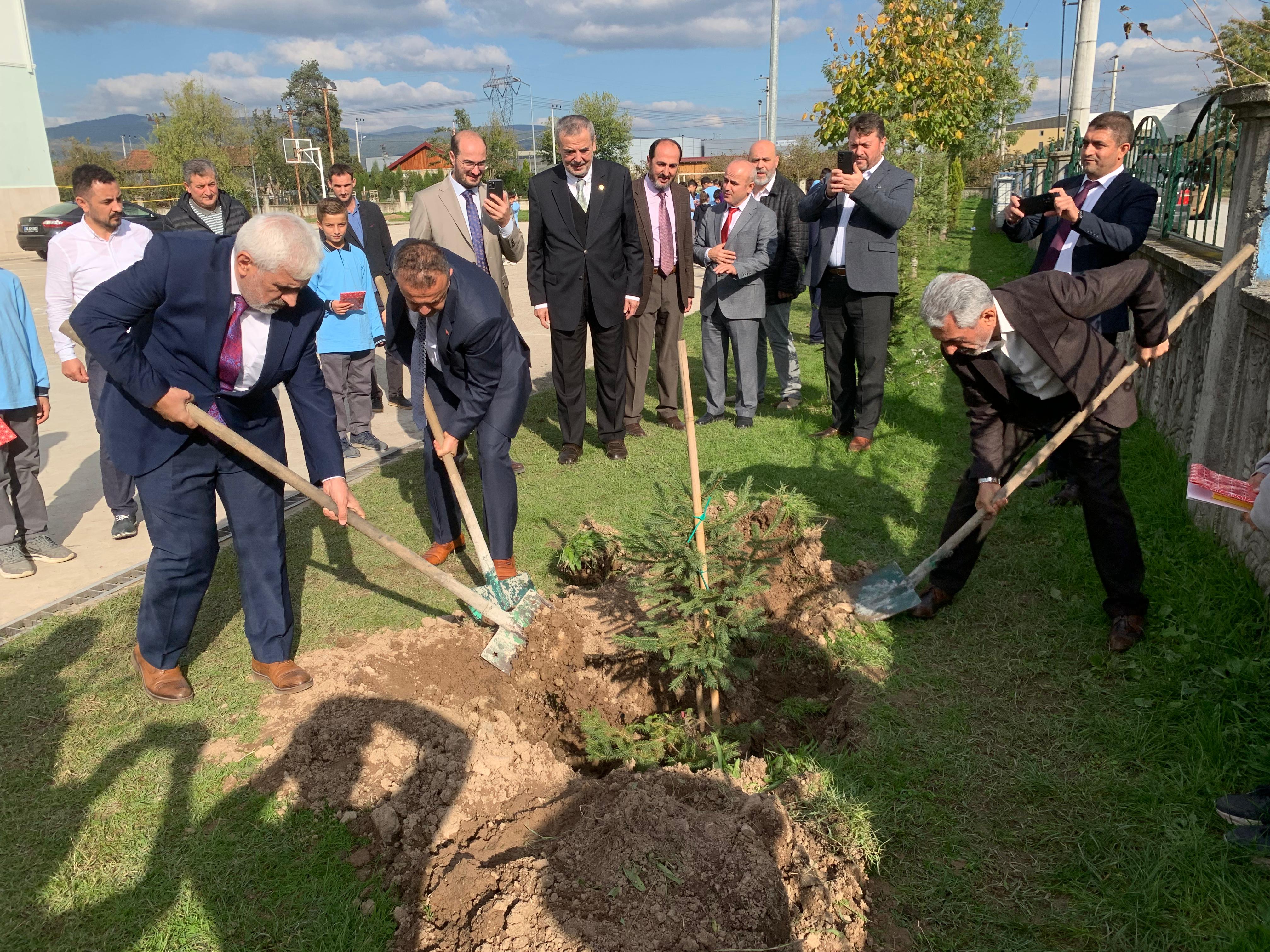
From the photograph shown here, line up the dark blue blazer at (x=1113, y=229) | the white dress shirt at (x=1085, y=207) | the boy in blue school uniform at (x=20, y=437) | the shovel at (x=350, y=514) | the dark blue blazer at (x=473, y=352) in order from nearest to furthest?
the shovel at (x=350, y=514)
the dark blue blazer at (x=473, y=352)
the dark blue blazer at (x=1113, y=229)
the boy in blue school uniform at (x=20, y=437)
the white dress shirt at (x=1085, y=207)

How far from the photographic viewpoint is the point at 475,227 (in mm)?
6121

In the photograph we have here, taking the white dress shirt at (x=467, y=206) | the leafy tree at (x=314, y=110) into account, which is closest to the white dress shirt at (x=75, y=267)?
the white dress shirt at (x=467, y=206)

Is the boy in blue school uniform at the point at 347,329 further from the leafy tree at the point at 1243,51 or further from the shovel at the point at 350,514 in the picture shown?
the leafy tree at the point at 1243,51

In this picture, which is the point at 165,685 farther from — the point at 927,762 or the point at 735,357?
the point at 735,357

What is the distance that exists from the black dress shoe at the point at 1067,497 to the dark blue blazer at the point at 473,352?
11.1ft

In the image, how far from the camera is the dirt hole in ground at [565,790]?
2535 mm

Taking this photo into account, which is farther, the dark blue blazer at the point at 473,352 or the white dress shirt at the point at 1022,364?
the dark blue blazer at the point at 473,352

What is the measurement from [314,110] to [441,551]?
90865mm

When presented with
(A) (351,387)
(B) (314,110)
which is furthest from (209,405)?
(B) (314,110)

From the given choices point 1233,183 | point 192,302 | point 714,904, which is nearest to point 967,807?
point 714,904

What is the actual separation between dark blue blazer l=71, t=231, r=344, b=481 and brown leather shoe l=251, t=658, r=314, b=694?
1.03 m

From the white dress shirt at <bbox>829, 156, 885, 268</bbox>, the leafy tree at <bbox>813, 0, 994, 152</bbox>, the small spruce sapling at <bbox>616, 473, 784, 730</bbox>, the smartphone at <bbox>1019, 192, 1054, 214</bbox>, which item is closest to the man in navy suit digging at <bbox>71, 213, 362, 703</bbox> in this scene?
the small spruce sapling at <bbox>616, 473, 784, 730</bbox>

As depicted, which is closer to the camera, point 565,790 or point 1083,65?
point 565,790

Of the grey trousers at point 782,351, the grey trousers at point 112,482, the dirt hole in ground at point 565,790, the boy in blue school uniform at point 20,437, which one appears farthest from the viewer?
the grey trousers at point 782,351
